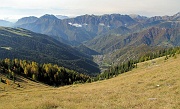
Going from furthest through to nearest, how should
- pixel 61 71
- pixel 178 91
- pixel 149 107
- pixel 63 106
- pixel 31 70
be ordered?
pixel 61 71 → pixel 31 70 → pixel 178 91 → pixel 63 106 → pixel 149 107

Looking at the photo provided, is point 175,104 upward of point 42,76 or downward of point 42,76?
upward

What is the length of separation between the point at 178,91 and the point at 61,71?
14927 cm

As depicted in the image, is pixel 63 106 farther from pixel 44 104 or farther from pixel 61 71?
pixel 61 71

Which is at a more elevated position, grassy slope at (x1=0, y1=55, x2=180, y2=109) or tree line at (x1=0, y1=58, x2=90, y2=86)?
grassy slope at (x1=0, y1=55, x2=180, y2=109)

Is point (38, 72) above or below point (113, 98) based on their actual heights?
below

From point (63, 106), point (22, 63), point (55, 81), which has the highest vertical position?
point (63, 106)

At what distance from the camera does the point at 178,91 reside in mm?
34406

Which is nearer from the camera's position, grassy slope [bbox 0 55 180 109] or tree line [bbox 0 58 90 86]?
grassy slope [bbox 0 55 180 109]

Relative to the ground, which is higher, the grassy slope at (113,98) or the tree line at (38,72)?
the grassy slope at (113,98)

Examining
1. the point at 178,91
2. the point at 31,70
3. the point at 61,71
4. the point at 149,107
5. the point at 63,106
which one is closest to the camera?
the point at 149,107

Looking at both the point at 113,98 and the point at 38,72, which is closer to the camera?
the point at 113,98

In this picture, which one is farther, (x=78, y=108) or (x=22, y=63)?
(x=22, y=63)

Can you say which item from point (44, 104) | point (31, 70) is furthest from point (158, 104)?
point (31, 70)

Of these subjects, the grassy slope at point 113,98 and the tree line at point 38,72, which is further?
the tree line at point 38,72
